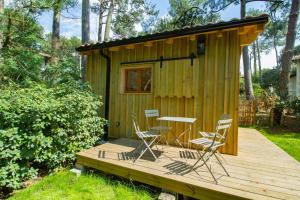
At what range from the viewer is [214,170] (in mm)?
3270

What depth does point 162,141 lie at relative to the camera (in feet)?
16.3

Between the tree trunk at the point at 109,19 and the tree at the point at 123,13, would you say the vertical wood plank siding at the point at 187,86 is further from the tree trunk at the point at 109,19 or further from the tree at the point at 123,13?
the tree at the point at 123,13

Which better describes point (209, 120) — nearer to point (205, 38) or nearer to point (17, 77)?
point (205, 38)

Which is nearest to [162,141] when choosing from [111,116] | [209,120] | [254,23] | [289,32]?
[209,120]

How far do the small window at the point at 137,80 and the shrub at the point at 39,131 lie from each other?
115 centimetres

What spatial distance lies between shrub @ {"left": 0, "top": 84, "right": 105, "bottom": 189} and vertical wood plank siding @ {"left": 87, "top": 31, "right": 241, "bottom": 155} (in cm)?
100

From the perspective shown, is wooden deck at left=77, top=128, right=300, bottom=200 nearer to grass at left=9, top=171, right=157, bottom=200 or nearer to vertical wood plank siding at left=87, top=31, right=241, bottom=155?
grass at left=9, top=171, right=157, bottom=200

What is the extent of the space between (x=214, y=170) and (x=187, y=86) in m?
1.98

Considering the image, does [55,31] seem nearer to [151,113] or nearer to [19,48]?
[19,48]

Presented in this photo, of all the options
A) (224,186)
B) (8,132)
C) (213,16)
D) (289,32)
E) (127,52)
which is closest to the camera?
(224,186)

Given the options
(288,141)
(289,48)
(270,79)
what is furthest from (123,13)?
(270,79)

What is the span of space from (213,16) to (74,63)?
33.2 ft

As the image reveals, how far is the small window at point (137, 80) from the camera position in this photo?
541 centimetres

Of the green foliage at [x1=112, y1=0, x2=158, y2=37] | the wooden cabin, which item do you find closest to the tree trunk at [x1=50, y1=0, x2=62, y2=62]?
the wooden cabin
